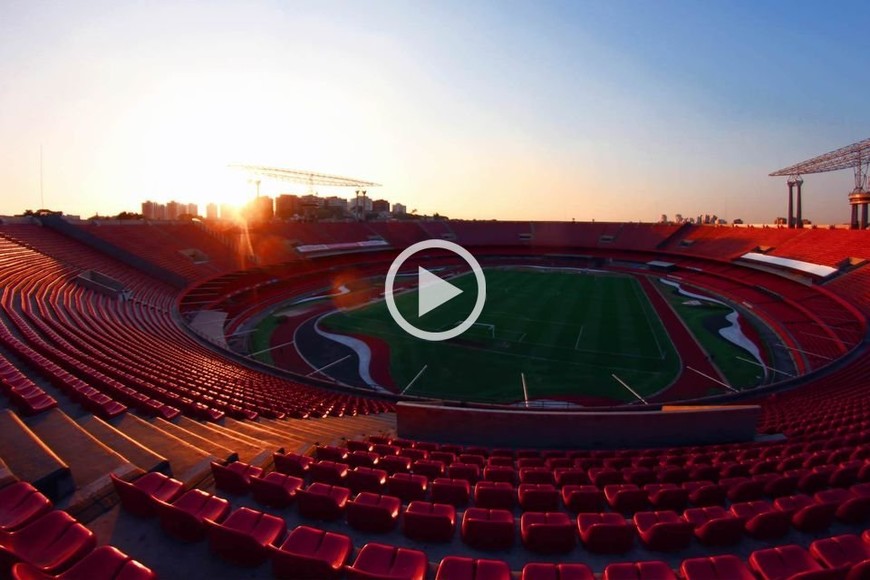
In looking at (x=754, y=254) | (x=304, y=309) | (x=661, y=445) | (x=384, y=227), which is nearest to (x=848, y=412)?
(x=661, y=445)

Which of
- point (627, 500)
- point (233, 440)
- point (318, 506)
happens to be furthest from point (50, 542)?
point (627, 500)

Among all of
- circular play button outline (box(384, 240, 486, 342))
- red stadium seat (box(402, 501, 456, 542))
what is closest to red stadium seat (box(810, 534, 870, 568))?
red stadium seat (box(402, 501, 456, 542))

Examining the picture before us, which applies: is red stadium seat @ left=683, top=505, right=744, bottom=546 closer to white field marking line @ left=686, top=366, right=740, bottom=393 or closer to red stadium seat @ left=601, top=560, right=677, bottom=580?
red stadium seat @ left=601, top=560, right=677, bottom=580

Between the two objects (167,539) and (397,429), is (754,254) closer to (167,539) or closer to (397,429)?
(397,429)

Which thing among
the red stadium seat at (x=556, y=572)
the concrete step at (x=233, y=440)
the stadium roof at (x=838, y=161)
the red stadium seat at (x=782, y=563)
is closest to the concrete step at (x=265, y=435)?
the concrete step at (x=233, y=440)

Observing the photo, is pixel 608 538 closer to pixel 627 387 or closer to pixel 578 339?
pixel 627 387

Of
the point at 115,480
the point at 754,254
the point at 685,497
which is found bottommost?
the point at 685,497

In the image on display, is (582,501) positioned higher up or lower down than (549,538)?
lower down

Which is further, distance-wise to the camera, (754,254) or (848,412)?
(754,254)
